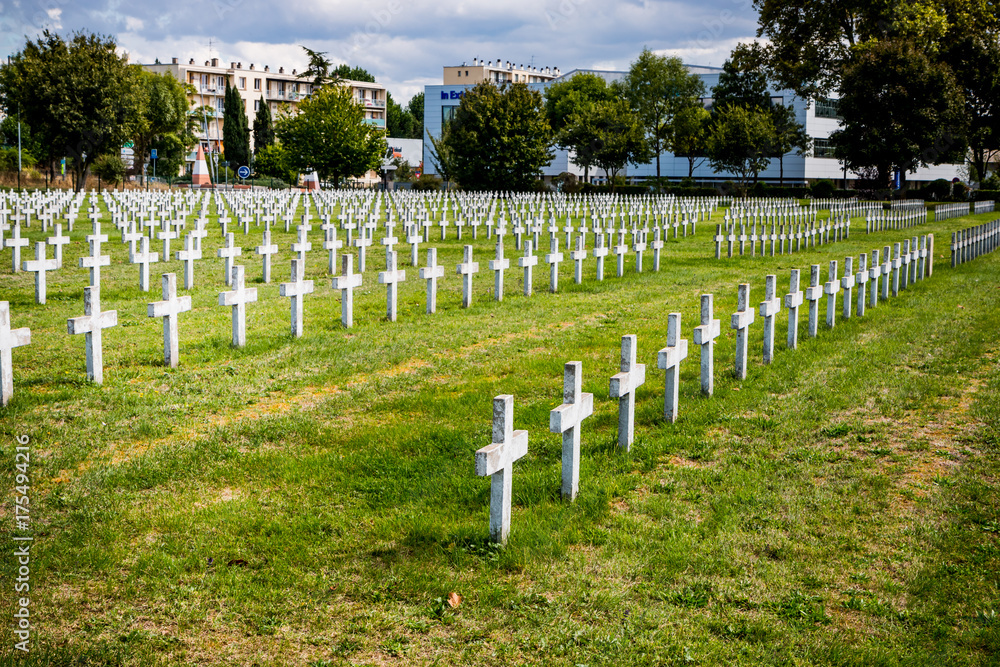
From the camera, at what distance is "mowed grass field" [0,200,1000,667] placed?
14.3 ft

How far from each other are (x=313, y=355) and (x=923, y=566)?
6959 millimetres

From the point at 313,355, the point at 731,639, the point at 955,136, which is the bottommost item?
the point at 731,639

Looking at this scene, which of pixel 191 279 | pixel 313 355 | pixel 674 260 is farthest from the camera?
pixel 674 260

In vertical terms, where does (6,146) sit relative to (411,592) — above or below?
above

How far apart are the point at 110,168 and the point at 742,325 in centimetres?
6734

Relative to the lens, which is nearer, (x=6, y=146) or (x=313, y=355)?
(x=313, y=355)

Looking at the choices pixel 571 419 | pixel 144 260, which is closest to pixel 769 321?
pixel 571 419

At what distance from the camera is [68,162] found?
81438mm

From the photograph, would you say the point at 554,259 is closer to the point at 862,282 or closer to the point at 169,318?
the point at 862,282

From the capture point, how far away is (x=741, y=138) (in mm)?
72625

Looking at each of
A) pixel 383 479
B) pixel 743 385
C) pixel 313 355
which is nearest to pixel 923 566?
pixel 383 479

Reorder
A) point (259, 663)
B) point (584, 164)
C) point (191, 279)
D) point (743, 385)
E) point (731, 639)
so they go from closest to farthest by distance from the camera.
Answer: point (259, 663) < point (731, 639) < point (743, 385) < point (191, 279) < point (584, 164)

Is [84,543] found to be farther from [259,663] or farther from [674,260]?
[674,260]

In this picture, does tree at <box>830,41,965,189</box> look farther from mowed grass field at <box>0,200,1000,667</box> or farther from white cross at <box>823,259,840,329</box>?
mowed grass field at <box>0,200,1000,667</box>
